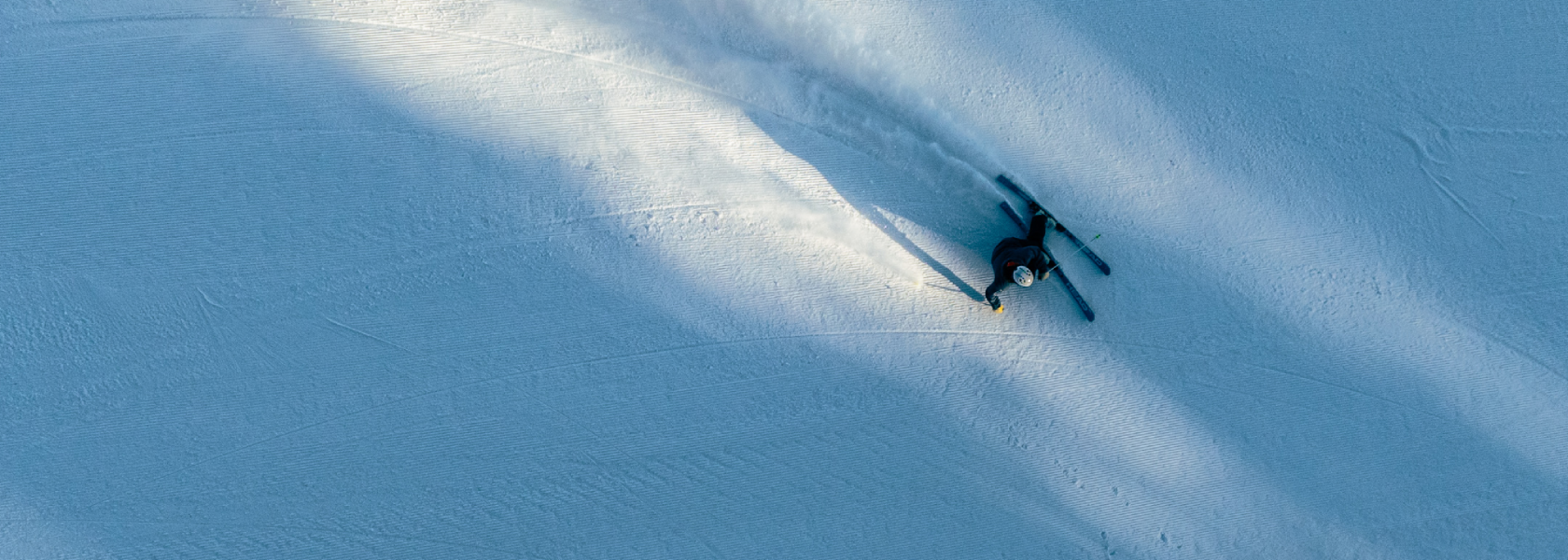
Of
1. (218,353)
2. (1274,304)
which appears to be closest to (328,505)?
(218,353)

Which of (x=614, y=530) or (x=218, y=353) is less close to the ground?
(x=218, y=353)

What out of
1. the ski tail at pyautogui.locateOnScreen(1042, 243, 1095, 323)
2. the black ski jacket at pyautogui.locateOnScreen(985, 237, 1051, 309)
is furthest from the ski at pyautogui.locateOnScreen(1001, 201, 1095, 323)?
the black ski jacket at pyautogui.locateOnScreen(985, 237, 1051, 309)

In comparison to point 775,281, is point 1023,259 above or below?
above

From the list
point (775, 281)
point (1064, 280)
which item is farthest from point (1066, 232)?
point (775, 281)

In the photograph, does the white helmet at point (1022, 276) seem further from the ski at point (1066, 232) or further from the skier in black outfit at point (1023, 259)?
the ski at point (1066, 232)

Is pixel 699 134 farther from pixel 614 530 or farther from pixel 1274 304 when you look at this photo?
pixel 1274 304

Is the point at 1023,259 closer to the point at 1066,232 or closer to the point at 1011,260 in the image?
the point at 1011,260
